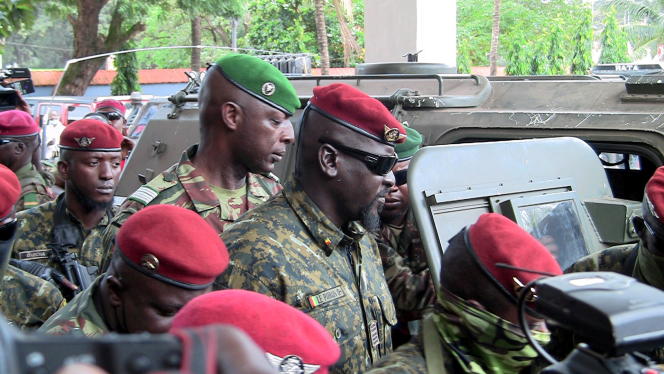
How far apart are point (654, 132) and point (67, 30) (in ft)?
138

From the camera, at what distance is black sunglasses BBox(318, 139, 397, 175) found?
258 cm

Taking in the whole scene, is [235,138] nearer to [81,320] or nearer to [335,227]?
[335,227]

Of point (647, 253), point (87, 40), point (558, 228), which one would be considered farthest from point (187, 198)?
point (87, 40)

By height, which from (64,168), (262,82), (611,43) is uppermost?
(262,82)

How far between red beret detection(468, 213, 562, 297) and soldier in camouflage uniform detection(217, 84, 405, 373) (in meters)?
0.56

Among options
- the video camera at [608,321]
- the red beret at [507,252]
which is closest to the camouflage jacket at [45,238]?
the red beret at [507,252]

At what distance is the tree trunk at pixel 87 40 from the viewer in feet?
61.0

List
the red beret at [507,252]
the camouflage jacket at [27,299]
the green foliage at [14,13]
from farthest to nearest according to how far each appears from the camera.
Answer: the green foliage at [14,13] → the camouflage jacket at [27,299] → the red beret at [507,252]

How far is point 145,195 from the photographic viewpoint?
324cm

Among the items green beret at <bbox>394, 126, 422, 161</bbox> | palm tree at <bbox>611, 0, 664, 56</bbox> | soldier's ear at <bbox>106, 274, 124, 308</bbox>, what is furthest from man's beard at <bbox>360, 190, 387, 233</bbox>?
palm tree at <bbox>611, 0, 664, 56</bbox>

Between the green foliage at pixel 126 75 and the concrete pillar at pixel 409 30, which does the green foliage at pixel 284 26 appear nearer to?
the green foliage at pixel 126 75

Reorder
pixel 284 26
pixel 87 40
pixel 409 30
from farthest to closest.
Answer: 1. pixel 284 26
2. pixel 87 40
3. pixel 409 30

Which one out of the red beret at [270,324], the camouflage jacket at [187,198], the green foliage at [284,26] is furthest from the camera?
the green foliage at [284,26]

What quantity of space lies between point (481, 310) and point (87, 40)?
18.5 metres
